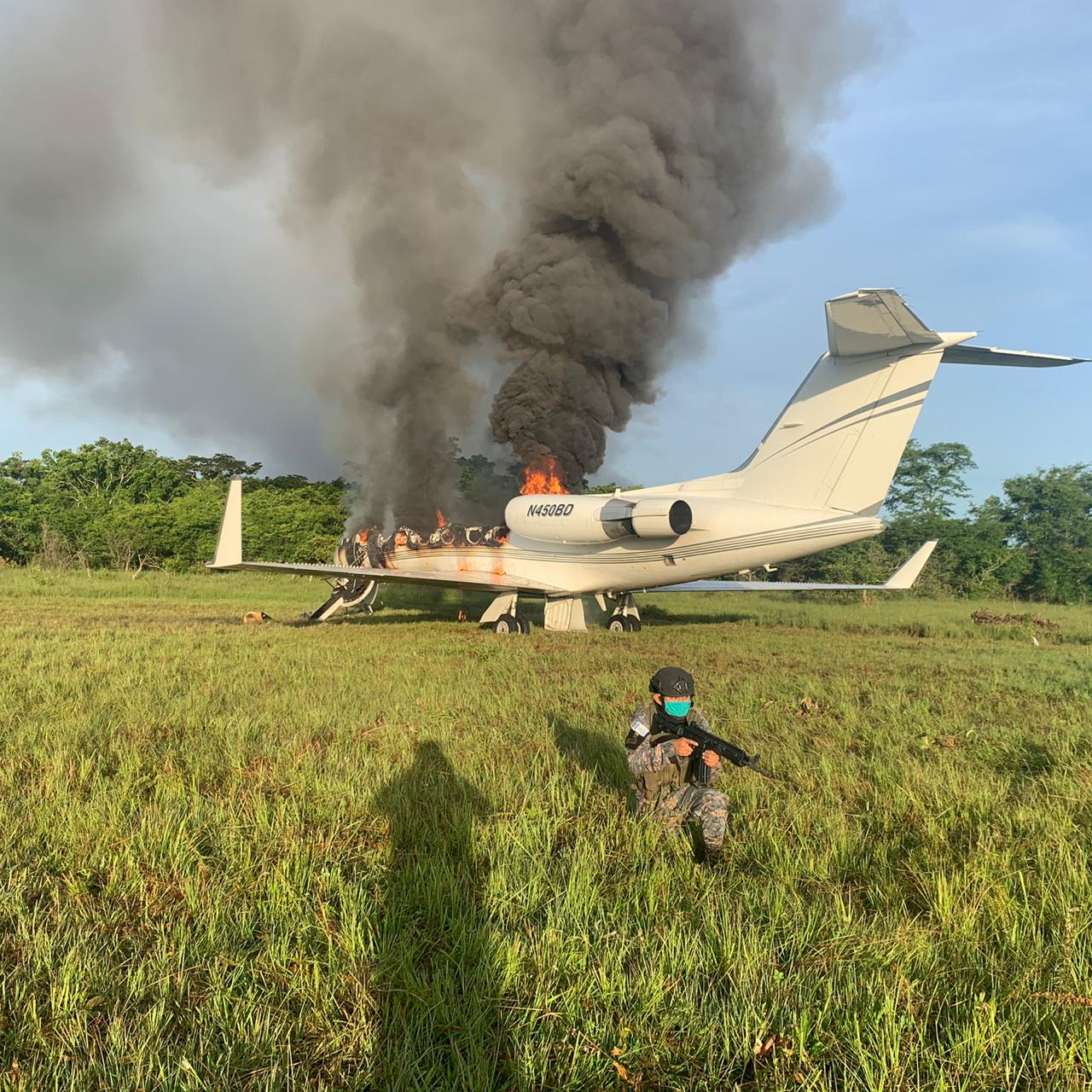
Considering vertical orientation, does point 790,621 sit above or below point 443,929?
above

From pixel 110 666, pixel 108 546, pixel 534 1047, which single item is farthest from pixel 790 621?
pixel 108 546

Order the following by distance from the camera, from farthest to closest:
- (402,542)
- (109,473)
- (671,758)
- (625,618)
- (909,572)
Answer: (109,473), (402,542), (909,572), (625,618), (671,758)

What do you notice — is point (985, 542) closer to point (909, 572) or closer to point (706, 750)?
point (909, 572)

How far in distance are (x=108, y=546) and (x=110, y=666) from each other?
131 feet

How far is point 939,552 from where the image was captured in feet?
138

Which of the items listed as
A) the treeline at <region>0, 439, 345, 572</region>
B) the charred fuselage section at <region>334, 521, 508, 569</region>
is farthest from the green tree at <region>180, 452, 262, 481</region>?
the charred fuselage section at <region>334, 521, 508, 569</region>

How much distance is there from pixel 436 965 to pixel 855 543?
1558 inches

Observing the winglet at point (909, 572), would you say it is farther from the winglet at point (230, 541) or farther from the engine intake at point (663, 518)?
the winglet at point (230, 541)

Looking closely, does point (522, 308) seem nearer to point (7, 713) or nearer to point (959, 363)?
point (959, 363)

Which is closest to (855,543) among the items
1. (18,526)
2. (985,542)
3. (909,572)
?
(985,542)

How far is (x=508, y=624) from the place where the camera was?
16453mm

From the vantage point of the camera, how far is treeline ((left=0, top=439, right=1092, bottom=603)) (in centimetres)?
3984

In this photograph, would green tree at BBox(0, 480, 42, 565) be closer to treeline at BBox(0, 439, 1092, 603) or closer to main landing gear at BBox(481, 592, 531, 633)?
treeline at BBox(0, 439, 1092, 603)

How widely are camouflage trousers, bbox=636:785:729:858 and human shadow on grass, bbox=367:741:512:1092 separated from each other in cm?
96
